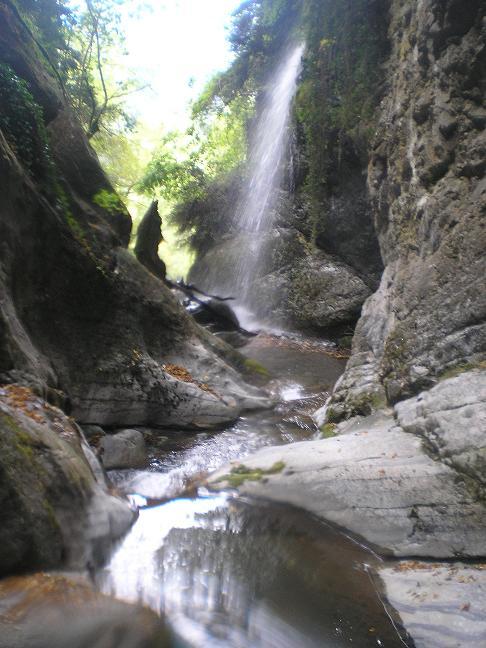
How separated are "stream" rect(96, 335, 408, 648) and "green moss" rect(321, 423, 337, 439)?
1.87 m

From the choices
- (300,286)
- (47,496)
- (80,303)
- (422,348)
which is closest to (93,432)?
(80,303)

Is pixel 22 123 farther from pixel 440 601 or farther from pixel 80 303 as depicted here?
pixel 440 601

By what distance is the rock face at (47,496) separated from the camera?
265 centimetres

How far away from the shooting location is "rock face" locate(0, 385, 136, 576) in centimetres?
265

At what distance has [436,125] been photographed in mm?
6258

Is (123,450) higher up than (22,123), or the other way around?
(22,123)

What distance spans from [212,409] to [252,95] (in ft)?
48.2

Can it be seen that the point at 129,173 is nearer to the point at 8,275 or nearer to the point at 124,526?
the point at 8,275

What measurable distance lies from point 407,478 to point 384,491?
0.23 metres

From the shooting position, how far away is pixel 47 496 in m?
3.08

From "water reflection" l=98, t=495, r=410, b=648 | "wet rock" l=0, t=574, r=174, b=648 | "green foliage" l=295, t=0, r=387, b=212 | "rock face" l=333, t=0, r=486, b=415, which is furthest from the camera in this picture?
"green foliage" l=295, t=0, r=387, b=212

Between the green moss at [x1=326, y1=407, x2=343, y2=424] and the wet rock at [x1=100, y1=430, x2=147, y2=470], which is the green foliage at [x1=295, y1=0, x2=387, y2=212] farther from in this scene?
the wet rock at [x1=100, y1=430, x2=147, y2=470]

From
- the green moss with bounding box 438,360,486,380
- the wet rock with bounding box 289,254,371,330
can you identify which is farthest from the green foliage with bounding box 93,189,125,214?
the wet rock with bounding box 289,254,371,330

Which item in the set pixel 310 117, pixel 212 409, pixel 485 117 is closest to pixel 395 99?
pixel 485 117
